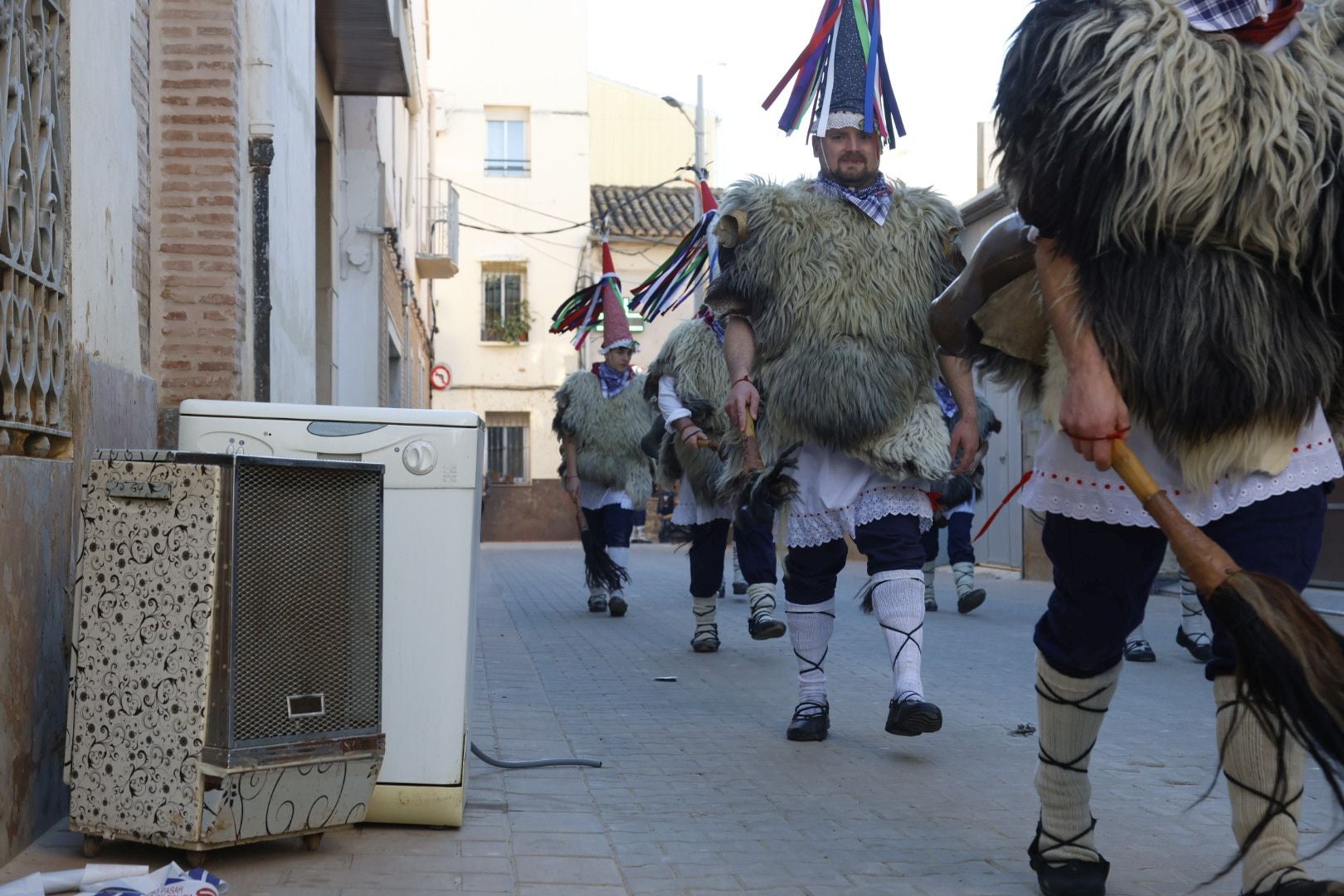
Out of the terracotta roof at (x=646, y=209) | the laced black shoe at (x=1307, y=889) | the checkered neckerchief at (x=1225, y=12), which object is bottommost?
the laced black shoe at (x=1307, y=889)

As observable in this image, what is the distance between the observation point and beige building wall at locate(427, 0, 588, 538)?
40469 millimetres

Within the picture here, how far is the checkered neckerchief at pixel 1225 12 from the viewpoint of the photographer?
3.17m

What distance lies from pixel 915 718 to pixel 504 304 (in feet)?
120

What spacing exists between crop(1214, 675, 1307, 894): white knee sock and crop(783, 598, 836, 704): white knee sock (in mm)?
2767

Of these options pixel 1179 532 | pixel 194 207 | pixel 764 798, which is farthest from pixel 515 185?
pixel 1179 532

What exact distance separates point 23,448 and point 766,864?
213 centimetres

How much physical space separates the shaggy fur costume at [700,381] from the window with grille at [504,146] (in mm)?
32111

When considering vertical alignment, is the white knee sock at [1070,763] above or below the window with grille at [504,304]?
below

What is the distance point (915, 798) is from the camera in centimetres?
480

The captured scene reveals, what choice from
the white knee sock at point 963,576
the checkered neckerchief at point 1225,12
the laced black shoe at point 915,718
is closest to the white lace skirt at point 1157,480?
the checkered neckerchief at point 1225,12

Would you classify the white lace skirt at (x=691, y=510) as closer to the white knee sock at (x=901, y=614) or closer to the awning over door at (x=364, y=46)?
the white knee sock at (x=901, y=614)

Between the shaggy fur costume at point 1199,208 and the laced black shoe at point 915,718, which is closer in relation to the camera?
the shaggy fur costume at point 1199,208

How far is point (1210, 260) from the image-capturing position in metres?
3.11

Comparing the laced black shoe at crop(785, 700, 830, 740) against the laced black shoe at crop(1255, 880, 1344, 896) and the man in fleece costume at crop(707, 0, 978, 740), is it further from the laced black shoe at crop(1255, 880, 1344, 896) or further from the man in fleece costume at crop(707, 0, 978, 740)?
the laced black shoe at crop(1255, 880, 1344, 896)
